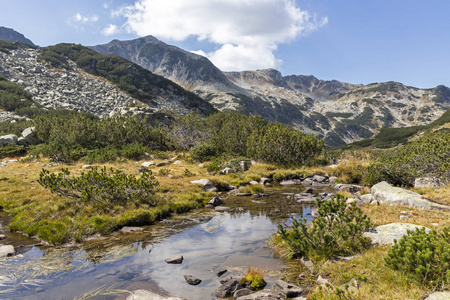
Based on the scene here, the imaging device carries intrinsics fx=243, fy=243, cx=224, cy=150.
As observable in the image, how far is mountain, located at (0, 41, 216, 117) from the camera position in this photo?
6919 centimetres

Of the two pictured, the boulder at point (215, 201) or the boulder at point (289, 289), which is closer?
the boulder at point (289, 289)

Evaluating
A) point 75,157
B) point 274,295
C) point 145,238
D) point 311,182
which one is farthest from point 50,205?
point 311,182

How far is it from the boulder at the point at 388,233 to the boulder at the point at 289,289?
3.31 metres

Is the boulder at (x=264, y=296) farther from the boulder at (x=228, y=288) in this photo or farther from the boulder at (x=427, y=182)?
the boulder at (x=427, y=182)

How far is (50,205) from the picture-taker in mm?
13367

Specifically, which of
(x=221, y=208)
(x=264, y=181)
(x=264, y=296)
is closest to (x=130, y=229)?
(x=221, y=208)

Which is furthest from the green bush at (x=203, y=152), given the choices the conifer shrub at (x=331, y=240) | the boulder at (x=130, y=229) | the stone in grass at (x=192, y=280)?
the stone in grass at (x=192, y=280)

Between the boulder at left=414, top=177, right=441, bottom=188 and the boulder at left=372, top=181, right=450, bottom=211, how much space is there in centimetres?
371

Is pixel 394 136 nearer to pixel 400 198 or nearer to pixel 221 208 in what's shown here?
pixel 400 198

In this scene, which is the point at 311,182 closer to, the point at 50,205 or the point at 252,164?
the point at 252,164

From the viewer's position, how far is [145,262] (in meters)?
8.59

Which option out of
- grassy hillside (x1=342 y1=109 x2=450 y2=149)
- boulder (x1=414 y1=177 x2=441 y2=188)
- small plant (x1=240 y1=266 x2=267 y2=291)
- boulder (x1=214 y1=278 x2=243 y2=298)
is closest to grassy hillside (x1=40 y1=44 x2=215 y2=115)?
boulder (x1=414 y1=177 x2=441 y2=188)

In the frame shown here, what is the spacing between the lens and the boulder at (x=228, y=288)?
654 centimetres

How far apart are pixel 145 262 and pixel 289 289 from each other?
5.00m
